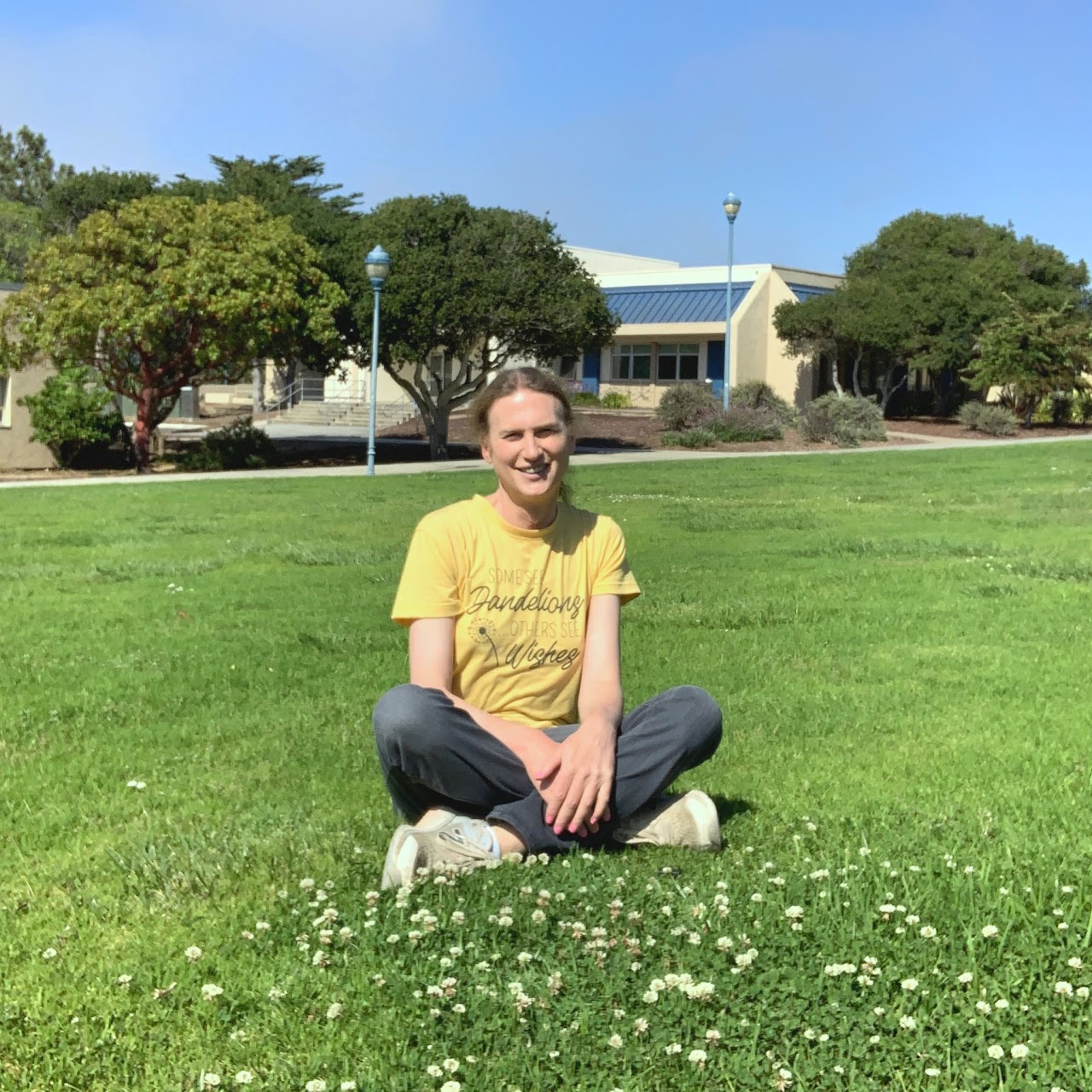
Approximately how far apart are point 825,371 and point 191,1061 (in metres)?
48.1

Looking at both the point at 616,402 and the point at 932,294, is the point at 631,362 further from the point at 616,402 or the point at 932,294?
the point at 932,294

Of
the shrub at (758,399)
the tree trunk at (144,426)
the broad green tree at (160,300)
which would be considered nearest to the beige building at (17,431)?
the broad green tree at (160,300)

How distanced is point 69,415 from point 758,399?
20889 mm

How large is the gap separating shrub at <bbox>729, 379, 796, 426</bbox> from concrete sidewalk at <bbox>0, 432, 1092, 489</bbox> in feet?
10.0

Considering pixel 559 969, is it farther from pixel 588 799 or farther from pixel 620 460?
pixel 620 460

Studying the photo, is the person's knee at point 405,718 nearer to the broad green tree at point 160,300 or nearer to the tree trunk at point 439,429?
the broad green tree at point 160,300

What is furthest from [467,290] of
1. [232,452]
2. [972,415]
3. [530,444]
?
[530,444]

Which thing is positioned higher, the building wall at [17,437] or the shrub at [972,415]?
the shrub at [972,415]

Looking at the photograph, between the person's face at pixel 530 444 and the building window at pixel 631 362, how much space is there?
4777cm

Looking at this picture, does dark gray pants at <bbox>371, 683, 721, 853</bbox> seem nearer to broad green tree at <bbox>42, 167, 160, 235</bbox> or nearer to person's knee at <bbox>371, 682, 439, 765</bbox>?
person's knee at <bbox>371, 682, 439, 765</bbox>

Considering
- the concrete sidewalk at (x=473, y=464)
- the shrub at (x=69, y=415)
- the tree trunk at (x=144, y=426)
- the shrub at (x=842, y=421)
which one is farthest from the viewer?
the shrub at (x=842, y=421)

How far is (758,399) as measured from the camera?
128 feet

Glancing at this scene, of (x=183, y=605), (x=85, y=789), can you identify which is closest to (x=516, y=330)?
(x=183, y=605)

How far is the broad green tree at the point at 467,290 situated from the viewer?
28016mm
